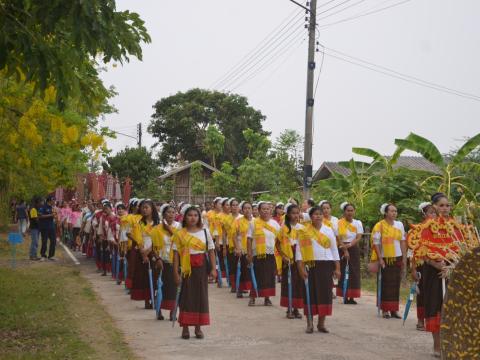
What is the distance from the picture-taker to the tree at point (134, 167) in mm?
47406

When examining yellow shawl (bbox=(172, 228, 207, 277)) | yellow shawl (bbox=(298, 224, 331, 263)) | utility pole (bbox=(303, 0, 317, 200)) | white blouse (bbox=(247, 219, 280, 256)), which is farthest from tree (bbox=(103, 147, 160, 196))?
yellow shawl (bbox=(172, 228, 207, 277))

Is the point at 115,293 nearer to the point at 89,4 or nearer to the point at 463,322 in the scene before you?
the point at 89,4

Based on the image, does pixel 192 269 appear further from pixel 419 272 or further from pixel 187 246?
pixel 419 272

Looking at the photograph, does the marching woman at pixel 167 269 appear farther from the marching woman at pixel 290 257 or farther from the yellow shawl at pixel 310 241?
A: the yellow shawl at pixel 310 241

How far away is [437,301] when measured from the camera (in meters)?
9.86

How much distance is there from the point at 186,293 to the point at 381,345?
2.71 meters

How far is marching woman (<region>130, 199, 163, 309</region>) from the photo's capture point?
13.6 m

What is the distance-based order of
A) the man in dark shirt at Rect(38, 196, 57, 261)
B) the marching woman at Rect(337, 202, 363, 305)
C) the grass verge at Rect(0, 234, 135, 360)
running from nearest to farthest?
1. the grass verge at Rect(0, 234, 135, 360)
2. the marching woman at Rect(337, 202, 363, 305)
3. the man in dark shirt at Rect(38, 196, 57, 261)

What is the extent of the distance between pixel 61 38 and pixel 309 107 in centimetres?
1284

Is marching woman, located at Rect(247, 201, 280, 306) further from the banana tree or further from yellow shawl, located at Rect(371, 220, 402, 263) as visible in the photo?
the banana tree

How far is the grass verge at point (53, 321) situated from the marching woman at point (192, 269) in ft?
3.26

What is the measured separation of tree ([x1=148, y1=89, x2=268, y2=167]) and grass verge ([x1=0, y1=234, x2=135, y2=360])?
122 feet

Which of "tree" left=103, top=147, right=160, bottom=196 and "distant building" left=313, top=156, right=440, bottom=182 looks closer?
"distant building" left=313, top=156, right=440, bottom=182

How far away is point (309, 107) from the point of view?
69.8ft
